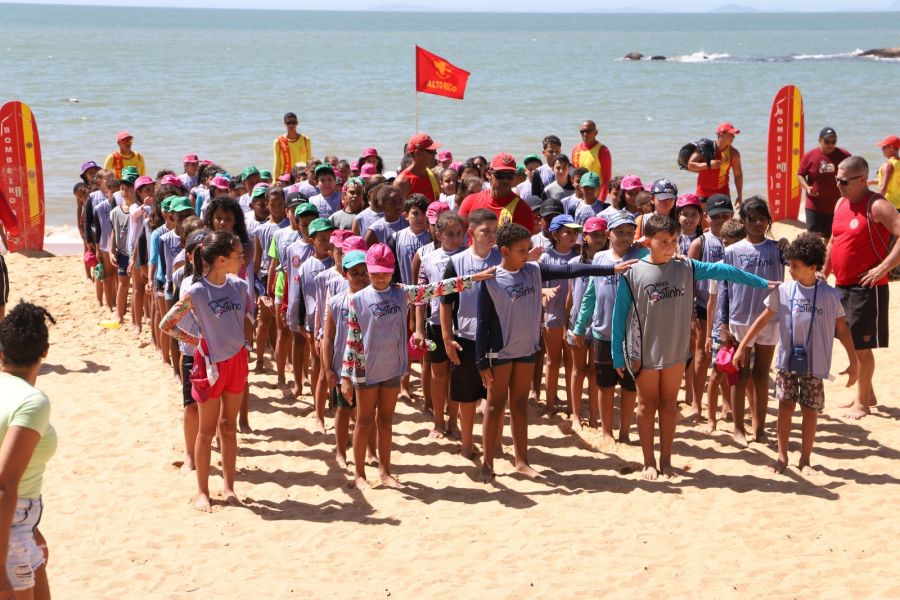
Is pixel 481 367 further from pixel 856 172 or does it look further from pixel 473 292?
pixel 856 172

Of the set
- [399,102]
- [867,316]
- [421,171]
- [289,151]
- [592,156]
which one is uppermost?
[399,102]

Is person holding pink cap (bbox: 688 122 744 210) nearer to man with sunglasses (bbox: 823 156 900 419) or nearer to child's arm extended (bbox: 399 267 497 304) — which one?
man with sunglasses (bbox: 823 156 900 419)

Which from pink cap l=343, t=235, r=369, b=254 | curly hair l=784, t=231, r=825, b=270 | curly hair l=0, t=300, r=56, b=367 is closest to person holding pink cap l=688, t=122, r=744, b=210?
curly hair l=784, t=231, r=825, b=270

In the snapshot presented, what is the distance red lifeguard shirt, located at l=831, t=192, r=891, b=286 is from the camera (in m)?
7.99

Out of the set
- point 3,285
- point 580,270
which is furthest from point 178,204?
point 580,270

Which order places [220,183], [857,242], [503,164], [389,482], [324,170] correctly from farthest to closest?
[220,183] < [324,170] < [857,242] < [503,164] < [389,482]

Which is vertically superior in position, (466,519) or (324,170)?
(324,170)

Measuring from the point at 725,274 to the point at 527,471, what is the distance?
6.06 feet

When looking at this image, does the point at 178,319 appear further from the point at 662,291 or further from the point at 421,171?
the point at 421,171

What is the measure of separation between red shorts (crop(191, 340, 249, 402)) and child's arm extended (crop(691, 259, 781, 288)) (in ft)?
9.56

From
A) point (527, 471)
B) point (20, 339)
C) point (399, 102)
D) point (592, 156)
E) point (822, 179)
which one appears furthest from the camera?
point (399, 102)

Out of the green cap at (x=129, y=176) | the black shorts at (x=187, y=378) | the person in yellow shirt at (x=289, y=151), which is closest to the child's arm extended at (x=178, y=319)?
the black shorts at (x=187, y=378)

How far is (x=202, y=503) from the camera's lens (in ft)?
21.6

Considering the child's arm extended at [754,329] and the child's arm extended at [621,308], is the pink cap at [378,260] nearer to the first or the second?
the child's arm extended at [621,308]
